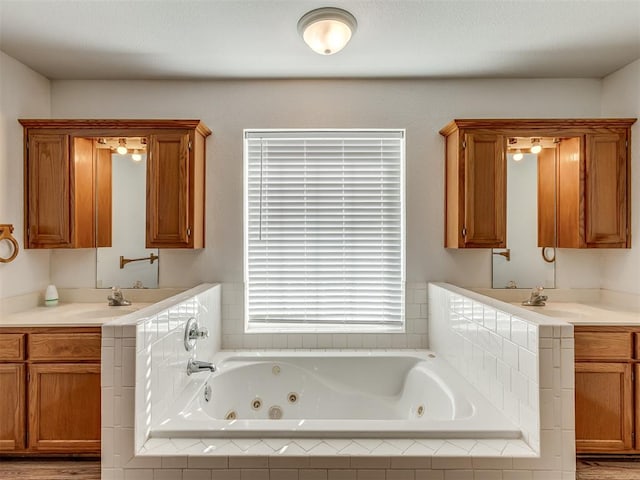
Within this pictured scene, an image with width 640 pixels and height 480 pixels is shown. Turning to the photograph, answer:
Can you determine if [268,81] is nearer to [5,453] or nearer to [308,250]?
[308,250]

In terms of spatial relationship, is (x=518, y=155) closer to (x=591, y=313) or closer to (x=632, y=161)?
(x=632, y=161)

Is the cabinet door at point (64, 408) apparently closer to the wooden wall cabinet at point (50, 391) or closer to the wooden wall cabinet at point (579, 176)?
the wooden wall cabinet at point (50, 391)

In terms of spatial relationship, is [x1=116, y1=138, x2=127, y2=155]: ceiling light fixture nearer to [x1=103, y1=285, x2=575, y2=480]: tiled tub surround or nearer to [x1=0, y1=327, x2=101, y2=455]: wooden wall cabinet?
[x1=0, y1=327, x2=101, y2=455]: wooden wall cabinet

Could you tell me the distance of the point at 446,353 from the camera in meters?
2.49

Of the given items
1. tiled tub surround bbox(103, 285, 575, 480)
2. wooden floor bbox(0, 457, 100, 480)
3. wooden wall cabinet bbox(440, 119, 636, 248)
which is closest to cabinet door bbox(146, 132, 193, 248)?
tiled tub surround bbox(103, 285, 575, 480)

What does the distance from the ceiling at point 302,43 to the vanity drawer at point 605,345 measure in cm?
174

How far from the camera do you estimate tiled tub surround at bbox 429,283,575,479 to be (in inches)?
57.1

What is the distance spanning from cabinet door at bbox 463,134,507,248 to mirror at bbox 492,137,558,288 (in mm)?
177

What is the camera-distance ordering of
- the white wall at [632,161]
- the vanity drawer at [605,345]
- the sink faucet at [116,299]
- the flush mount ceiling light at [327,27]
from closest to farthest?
the flush mount ceiling light at [327,27]
the vanity drawer at [605,345]
the white wall at [632,161]
the sink faucet at [116,299]

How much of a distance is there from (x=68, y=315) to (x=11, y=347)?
0.32m

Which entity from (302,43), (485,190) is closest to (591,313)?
(485,190)

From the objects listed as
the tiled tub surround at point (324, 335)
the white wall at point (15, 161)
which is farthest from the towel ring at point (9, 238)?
the tiled tub surround at point (324, 335)

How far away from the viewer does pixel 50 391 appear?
222cm

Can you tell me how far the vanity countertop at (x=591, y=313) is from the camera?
2217mm
